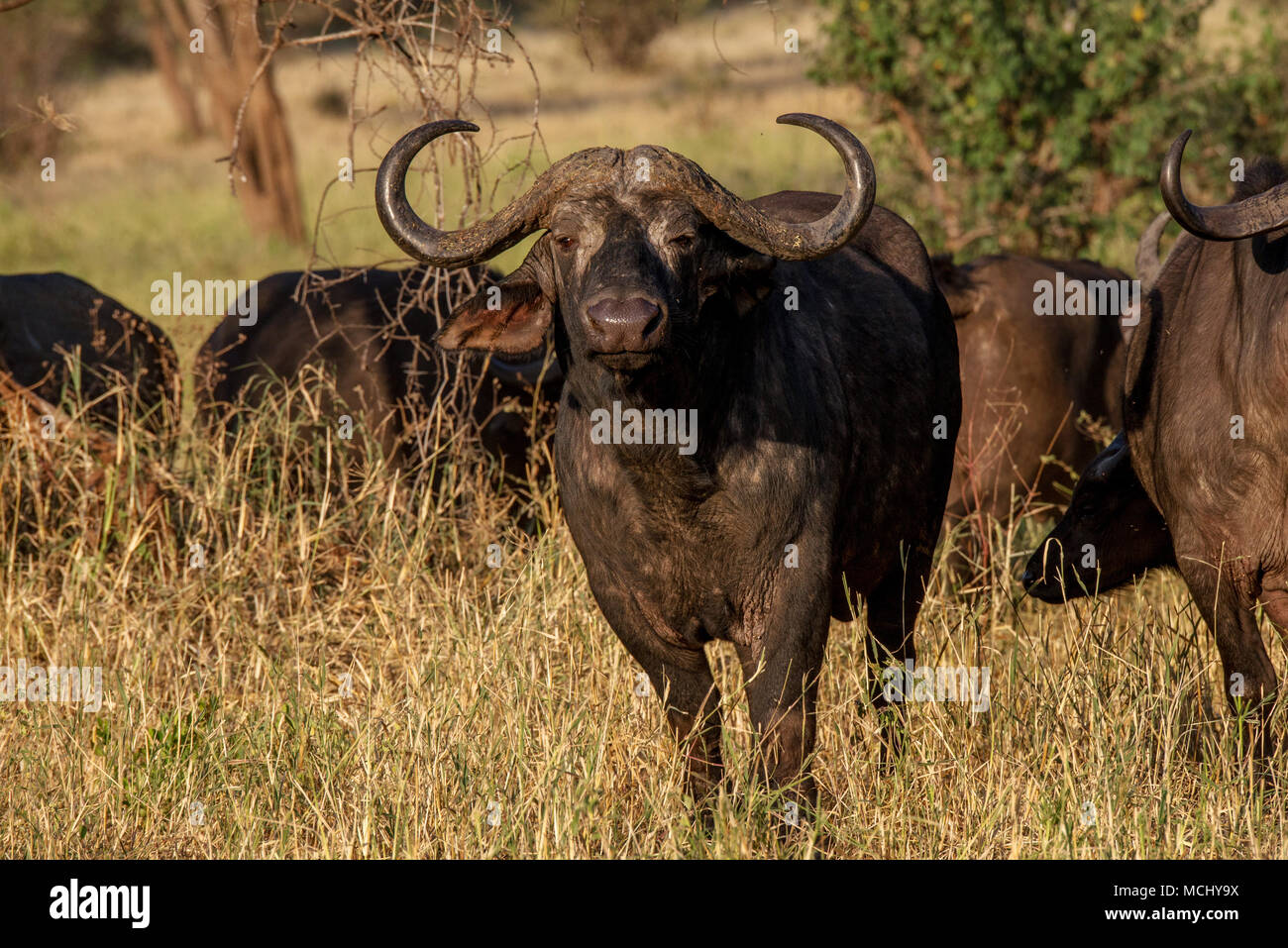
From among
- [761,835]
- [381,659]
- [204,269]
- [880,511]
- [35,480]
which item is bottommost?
[761,835]

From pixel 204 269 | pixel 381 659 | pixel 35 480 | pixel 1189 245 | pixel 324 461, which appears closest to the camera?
pixel 1189 245

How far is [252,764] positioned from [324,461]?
2205 mm

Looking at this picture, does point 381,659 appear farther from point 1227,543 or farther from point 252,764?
point 1227,543

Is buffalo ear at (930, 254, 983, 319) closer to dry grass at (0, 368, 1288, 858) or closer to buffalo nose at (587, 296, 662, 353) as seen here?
dry grass at (0, 368, 1288, 858)

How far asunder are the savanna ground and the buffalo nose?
1.13 m

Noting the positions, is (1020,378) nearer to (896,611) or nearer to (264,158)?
(896,611)

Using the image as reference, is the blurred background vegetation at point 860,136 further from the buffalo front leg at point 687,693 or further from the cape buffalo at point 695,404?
the buffalo front leg at point 687,693

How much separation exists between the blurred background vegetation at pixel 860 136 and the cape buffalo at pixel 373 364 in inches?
11.1

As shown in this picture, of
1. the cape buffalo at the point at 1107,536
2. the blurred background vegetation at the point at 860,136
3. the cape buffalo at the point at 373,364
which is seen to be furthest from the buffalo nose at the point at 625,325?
the cape buffalo at the point at 373,364

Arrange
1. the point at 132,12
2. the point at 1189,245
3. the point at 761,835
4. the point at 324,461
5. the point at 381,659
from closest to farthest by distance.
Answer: the point at 761,835, the point at 1189,245, the point at 381,659, the point at 324,461, the point at 132,12

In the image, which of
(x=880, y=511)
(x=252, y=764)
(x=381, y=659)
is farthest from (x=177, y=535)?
(x=880, y=511)

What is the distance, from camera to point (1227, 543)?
436 cm

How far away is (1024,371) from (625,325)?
12.6 feet

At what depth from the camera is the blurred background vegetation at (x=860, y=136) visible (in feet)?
28.0
